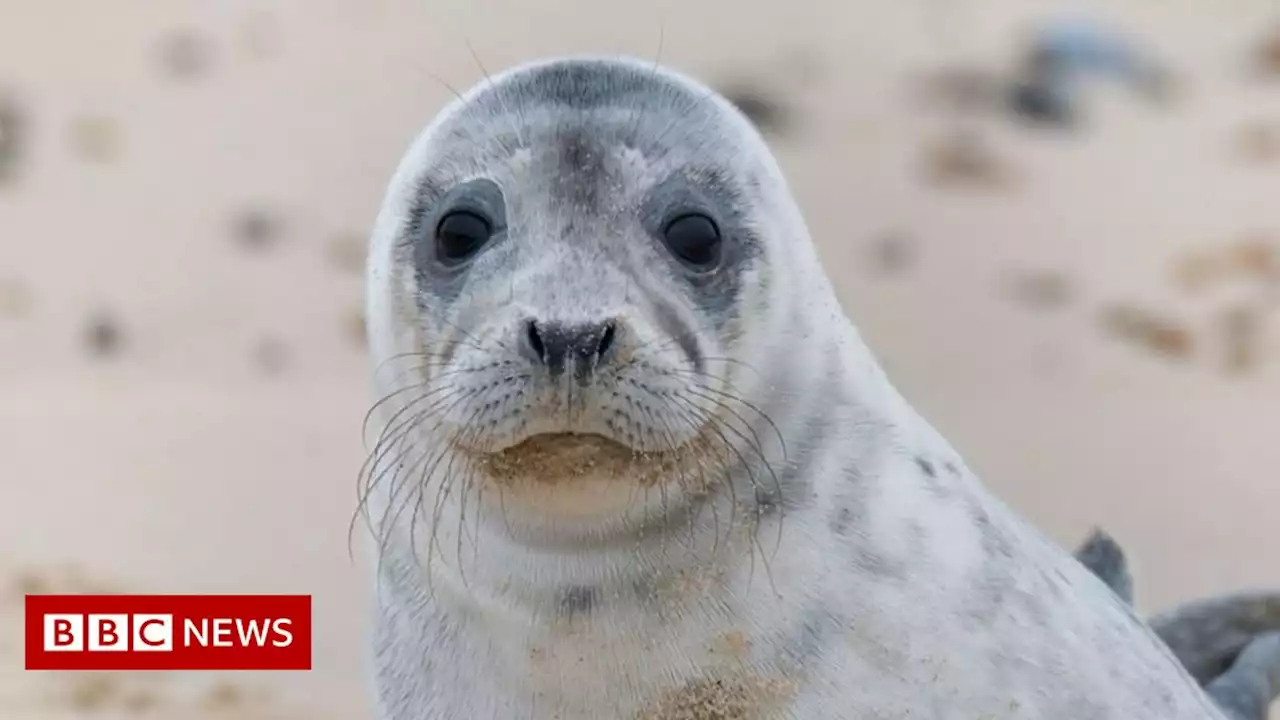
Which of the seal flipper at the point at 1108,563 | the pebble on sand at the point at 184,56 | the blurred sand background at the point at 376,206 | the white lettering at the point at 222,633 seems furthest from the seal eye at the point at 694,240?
the pebble on sand at the point at 184,56

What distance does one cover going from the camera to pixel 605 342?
68cm

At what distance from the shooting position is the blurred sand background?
1969mm

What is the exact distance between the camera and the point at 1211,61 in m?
2.10

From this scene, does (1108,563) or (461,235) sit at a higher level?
(461,235)

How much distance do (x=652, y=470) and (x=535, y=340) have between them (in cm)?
14

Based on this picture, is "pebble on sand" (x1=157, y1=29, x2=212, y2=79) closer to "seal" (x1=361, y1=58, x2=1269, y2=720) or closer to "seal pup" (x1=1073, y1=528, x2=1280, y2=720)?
"seal" (x1=361, y1=58, x2=1269, y2=720)

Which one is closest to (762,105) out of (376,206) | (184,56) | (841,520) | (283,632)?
(376,206)

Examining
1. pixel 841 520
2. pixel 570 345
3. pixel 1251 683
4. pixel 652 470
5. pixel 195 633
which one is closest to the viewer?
pixel 570 345

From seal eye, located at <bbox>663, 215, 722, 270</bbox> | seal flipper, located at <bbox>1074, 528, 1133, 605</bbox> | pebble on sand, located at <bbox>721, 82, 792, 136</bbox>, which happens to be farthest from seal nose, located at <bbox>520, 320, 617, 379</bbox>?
pebble on sand, located at <bbox>721, 82, 792, 136</bbox>

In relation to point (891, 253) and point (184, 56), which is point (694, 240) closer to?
point (891, 253)

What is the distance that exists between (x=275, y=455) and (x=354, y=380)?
7.5 inches

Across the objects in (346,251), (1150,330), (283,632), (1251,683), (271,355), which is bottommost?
(1251,683)

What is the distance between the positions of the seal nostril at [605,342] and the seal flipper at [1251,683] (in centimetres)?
101

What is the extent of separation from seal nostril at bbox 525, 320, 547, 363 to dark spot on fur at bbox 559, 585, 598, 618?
0.72 feet
